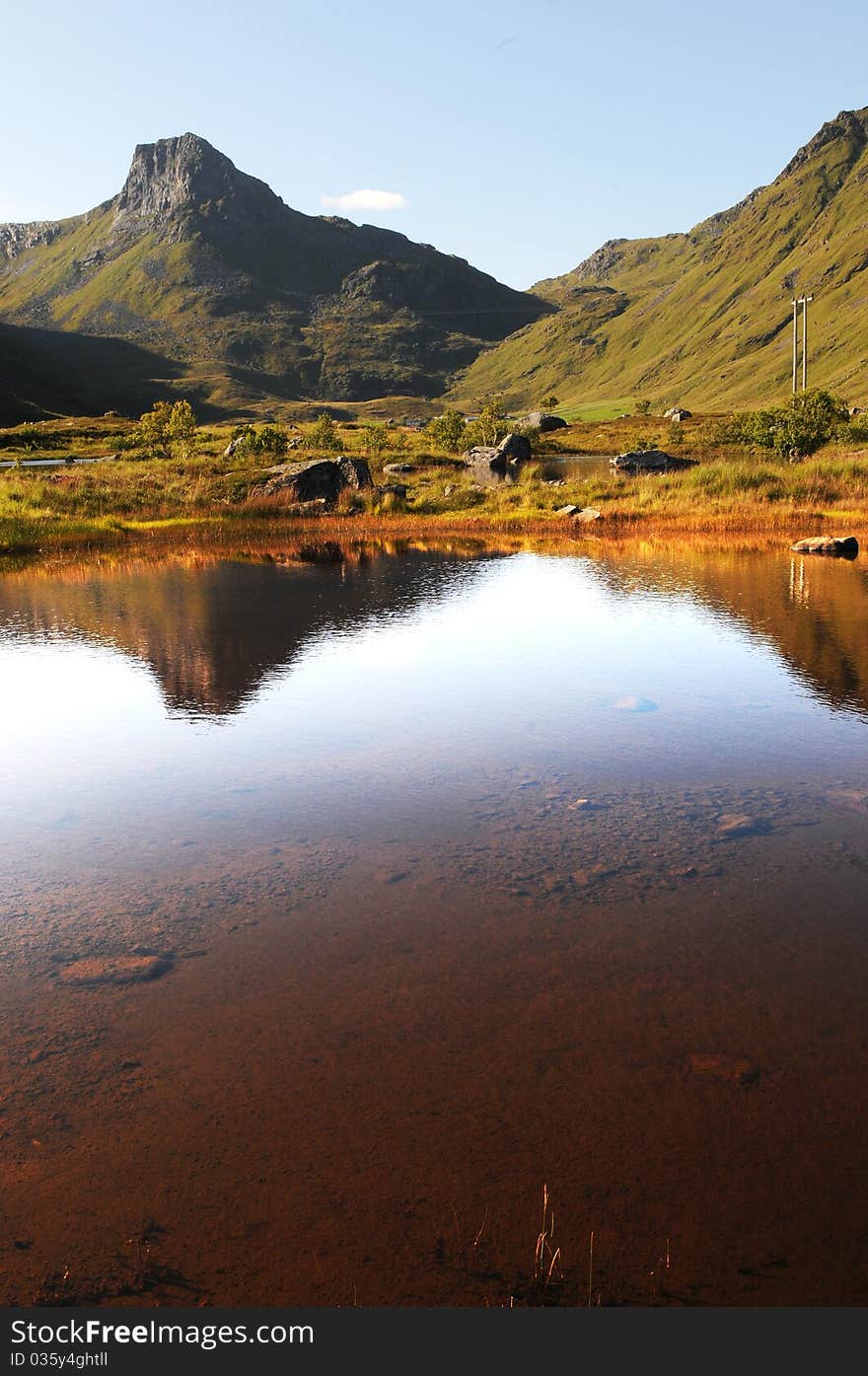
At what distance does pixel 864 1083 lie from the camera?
4.62 m

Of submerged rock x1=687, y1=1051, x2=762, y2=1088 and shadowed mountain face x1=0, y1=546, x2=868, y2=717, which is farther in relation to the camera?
shadowed mountain face x1=0, y1=546, x2=868, y2=717

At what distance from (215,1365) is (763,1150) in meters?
2.45

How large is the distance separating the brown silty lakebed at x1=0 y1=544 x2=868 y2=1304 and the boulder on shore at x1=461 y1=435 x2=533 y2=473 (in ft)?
167

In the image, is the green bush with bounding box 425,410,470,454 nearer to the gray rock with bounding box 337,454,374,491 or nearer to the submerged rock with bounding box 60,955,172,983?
the gray rock with bounding box 337,454,374,491

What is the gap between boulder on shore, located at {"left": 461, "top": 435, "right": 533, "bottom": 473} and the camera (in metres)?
61.2

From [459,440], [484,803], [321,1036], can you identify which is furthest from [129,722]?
[459,440]

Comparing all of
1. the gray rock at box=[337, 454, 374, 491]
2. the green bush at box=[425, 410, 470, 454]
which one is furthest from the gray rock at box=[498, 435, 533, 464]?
the gray rock at box=[337, 454, 374, 491]

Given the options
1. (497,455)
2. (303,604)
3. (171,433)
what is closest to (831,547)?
(303,604)

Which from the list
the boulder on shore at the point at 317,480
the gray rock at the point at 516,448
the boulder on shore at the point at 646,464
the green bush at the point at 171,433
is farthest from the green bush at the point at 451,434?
the boulder on shore at the point at 317,480

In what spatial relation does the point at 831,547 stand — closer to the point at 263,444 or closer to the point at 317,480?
the point at 317,480

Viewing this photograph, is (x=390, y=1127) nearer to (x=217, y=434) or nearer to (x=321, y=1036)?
(x=321, y=1036)

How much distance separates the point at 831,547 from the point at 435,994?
22.0 m

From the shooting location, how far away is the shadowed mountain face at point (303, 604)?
1333 cm

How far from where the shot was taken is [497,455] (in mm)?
62844
